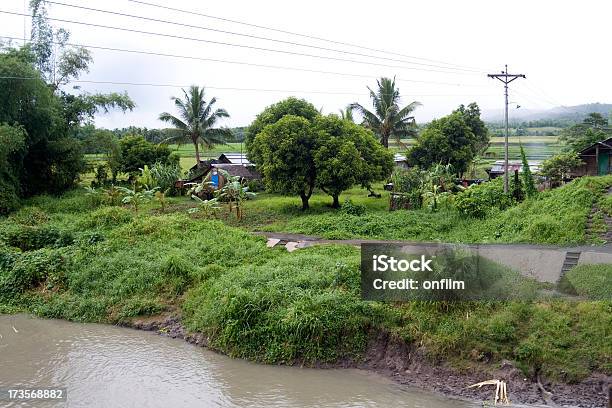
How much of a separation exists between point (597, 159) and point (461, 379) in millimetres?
17235

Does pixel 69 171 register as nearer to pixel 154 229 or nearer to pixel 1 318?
pixel 154 229

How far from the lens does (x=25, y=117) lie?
22.3 meters

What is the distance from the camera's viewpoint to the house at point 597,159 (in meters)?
22.8

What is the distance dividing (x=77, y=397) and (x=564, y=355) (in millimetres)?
8020

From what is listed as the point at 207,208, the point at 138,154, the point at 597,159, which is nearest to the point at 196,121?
the point at 138,154

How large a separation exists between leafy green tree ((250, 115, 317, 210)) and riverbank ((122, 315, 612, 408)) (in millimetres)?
11235

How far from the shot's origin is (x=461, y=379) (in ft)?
30.9

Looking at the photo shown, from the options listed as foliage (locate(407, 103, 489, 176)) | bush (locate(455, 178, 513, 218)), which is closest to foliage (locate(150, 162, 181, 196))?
foliage (locate(407, 103, 489, 176))

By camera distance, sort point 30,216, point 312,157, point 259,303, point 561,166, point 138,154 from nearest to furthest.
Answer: point 259,303, point 30,216, point 312,157, point 561,166, point 138,154

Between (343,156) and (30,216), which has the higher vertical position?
(343,156)

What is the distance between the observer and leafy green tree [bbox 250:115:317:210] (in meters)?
21.0

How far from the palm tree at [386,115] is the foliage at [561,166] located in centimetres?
830

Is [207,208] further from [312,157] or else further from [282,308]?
[282,308]

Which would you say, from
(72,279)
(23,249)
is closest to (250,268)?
(72,279)
